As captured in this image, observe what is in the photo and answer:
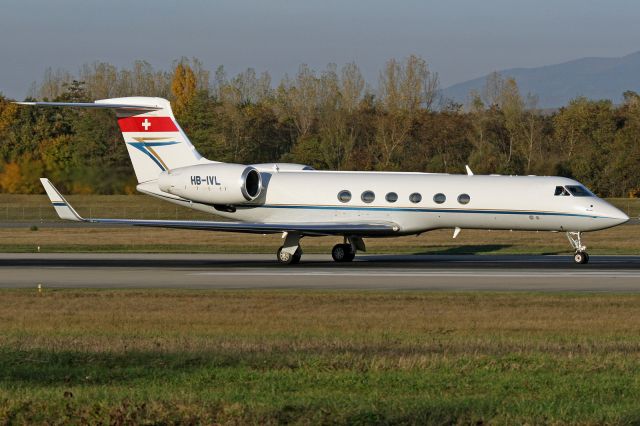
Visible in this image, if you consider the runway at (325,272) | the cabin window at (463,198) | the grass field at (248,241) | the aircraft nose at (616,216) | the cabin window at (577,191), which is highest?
the cabin window at (577,191)

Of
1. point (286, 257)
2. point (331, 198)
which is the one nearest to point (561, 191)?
point (331, 198)

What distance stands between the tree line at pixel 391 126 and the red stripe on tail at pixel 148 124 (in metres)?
15.6

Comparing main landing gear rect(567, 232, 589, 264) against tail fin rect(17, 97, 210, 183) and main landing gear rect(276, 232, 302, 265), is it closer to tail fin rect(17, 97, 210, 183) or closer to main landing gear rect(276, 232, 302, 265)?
main landing gear rect(276, 232, 302, 265)

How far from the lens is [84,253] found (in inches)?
1499

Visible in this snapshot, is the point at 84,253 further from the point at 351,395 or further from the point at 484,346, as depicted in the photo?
the point at 351,395

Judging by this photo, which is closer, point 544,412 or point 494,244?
point 544,412

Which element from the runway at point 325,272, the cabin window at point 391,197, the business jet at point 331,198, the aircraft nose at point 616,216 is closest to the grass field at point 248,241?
the runway at point 325,272

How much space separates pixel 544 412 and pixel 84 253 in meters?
30.5

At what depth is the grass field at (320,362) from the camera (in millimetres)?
9500

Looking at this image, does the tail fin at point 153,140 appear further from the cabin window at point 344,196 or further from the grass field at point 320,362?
the grass field at point 320,362

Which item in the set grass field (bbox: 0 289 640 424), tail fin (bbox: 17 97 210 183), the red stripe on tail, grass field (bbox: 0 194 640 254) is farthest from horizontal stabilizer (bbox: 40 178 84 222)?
grass field (bbox: 0 194 640 254)

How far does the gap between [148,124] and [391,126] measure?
Answer: 54.8 m

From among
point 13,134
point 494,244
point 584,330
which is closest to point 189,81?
point 13,134

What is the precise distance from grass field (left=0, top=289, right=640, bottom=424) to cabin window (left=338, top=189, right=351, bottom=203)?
1186cm
